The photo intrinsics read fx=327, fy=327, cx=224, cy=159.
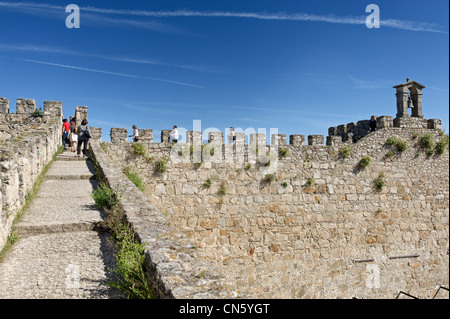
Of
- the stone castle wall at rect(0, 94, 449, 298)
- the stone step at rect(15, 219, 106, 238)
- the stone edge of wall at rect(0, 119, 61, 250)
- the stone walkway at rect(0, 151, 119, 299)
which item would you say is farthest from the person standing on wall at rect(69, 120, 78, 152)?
the stone step at rect(15, 219, 106, 238)

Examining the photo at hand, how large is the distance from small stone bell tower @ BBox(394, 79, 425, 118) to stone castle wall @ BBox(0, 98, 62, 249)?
11.5 metres

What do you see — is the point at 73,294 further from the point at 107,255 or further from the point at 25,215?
the point at 25,215

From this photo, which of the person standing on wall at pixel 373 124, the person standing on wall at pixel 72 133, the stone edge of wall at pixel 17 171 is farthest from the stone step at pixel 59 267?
the person standing on wall at pixel 373 124

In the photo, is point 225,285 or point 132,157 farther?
point 132,157

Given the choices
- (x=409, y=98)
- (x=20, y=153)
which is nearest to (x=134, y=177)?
(x=20, y=153)

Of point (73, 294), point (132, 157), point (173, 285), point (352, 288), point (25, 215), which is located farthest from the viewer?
point (352, 288)

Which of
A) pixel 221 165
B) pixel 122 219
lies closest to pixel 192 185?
pixel 221 165

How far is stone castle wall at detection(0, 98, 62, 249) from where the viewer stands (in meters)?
4.28

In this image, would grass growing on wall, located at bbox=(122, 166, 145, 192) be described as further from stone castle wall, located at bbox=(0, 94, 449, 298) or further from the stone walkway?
the stone walkway

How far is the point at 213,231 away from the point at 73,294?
663cm

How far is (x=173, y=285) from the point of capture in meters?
2.65

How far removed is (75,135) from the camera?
1201 cm

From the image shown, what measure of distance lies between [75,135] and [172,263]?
1044cm

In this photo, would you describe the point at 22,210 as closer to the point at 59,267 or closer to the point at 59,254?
the point at 59,254
